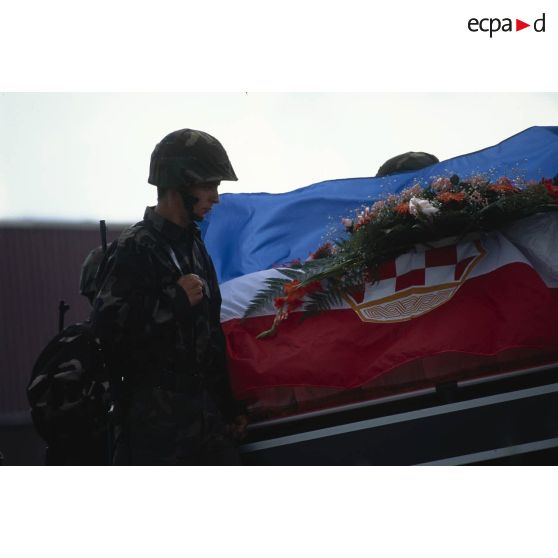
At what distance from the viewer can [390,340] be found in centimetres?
312

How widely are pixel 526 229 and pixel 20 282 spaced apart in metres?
8.50

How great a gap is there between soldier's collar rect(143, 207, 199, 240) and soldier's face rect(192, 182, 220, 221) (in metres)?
0.08

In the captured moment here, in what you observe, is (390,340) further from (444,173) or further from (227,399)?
(444,173)

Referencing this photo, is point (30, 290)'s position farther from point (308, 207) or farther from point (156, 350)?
point (156, 350)

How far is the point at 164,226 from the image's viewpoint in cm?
274

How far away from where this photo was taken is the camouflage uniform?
252cm

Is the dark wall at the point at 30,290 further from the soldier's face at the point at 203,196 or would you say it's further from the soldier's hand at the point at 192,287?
the soldier's hand at the point at 192,287

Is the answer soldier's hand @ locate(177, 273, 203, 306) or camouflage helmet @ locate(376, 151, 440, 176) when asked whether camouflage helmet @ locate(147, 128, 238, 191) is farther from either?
camouflage helmet @ locate(376, 151, 440, 176)

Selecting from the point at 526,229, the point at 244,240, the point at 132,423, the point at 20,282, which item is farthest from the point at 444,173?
the point at 20,282

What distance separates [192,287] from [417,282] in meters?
1.09

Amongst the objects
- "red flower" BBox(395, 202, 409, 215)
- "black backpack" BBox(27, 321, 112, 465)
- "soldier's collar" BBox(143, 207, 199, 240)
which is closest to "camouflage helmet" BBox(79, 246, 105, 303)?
"black backpack" BBox(27, 321, 112, 465)

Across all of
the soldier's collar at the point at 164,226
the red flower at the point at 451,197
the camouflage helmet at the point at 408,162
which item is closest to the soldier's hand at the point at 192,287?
the soldier's collar at the point at 164,226

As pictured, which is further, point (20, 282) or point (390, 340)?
point (20, 282)

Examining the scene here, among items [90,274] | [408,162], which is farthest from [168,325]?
[408,162]
